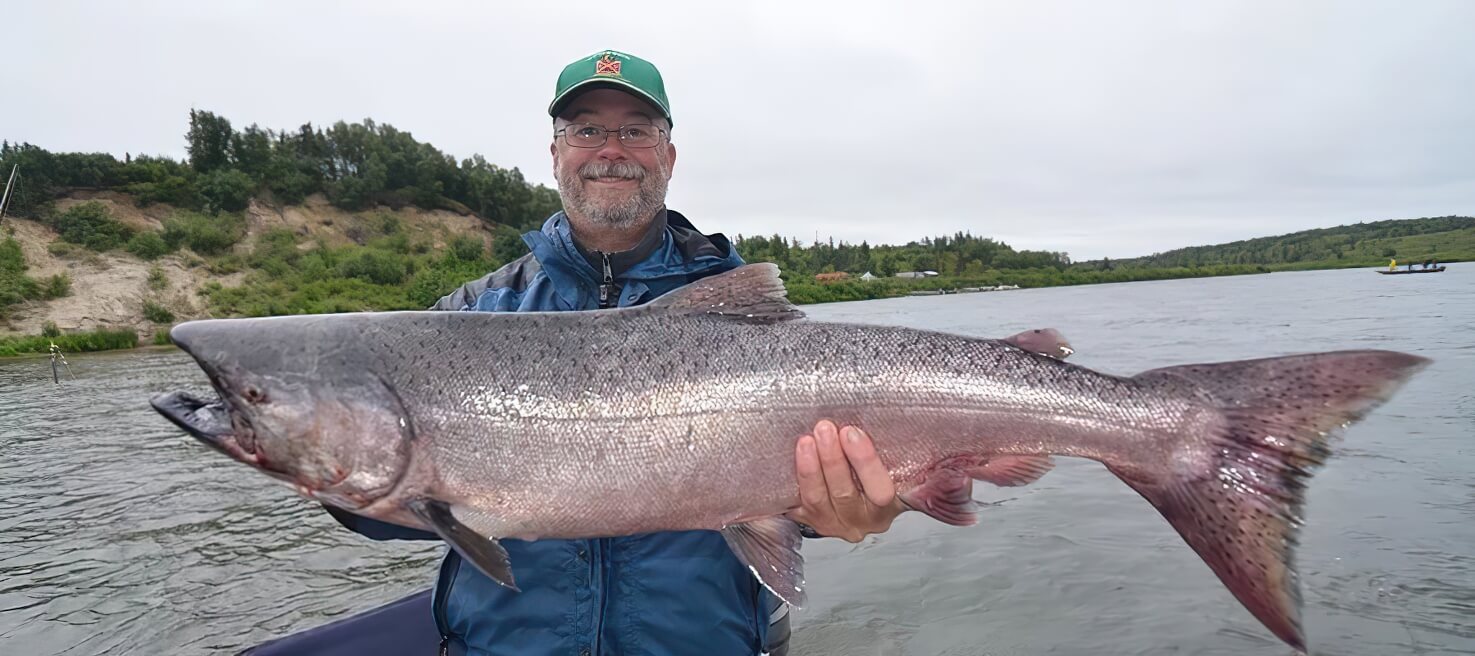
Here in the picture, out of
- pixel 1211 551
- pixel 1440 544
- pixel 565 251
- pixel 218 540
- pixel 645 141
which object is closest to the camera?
pixel 1211 551

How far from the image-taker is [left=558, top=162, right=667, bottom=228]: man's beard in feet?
12.1

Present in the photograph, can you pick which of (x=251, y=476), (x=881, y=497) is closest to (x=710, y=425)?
(x=881, y=497)

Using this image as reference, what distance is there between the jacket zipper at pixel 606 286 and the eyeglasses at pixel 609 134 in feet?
2.15

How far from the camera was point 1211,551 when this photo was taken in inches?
95.0

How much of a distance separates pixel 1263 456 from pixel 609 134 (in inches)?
121

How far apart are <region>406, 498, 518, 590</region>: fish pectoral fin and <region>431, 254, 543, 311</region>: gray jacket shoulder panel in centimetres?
122

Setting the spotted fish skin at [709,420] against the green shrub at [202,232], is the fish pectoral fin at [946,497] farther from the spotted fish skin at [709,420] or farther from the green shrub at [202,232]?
the green shrub at [202,232]

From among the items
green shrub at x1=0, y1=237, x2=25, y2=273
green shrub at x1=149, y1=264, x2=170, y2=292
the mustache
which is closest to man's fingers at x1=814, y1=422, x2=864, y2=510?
the mustache

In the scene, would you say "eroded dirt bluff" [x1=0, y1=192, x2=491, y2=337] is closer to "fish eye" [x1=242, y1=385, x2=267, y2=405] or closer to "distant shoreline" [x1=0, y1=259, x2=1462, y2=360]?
"distant shoreline" [x1=0, y1=259, x2=1462, y2=360]

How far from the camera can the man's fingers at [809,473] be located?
2.67m

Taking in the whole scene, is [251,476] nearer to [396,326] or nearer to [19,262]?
[396,326]

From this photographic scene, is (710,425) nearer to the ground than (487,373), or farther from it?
nearer to the ground

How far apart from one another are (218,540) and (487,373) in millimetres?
8896

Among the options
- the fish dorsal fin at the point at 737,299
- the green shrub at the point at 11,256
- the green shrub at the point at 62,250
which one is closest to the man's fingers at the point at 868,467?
the fish dorsal fin at the point at 737,299
